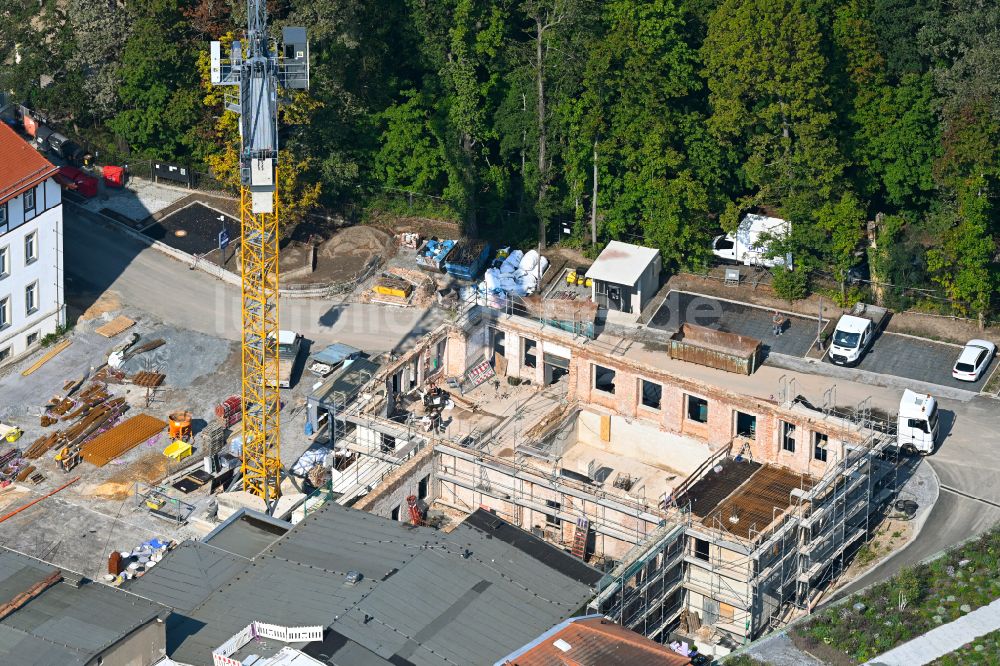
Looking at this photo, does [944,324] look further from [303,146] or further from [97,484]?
[97,484]

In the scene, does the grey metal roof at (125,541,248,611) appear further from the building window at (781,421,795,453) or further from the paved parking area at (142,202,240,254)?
the paved parking area at (142,202,240,254)

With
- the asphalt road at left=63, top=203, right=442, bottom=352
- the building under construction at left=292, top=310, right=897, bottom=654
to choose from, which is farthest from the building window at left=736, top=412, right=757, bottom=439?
the asphalt road at left=63, top=203, right=442, bottom=352

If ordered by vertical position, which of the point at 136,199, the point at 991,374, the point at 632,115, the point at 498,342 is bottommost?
the point at 991,374

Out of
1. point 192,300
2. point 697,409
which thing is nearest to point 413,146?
point 192,300

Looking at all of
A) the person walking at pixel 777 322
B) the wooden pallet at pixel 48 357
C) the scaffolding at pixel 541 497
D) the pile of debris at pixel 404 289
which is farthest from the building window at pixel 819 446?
the wooden pallet at pixel 48 357

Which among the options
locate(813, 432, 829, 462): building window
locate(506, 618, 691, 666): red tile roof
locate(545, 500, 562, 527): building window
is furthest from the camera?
locate(813, 432, 829, 462): building window

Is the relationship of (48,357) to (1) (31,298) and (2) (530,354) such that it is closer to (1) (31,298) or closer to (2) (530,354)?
(1) (31,298)

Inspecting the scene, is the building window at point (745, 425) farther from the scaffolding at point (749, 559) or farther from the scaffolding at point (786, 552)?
the scaffolding at point (786, 552)
